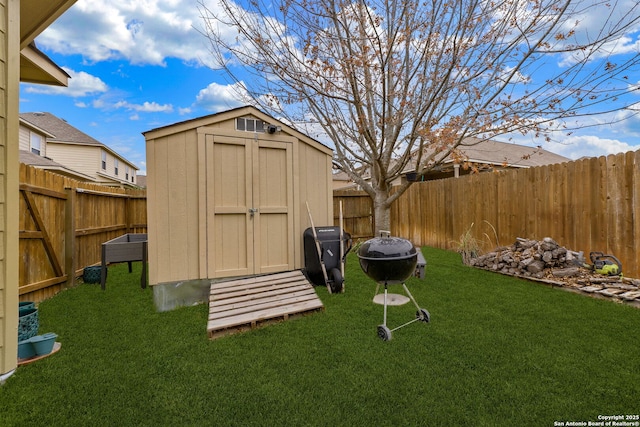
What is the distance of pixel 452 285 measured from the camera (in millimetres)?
4648

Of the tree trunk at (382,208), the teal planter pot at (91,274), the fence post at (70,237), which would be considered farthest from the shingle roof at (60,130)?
the tree trunk at (382,208)

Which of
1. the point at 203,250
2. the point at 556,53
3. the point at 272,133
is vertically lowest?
the point at 203,250

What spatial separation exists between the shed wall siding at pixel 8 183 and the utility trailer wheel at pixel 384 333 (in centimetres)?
292

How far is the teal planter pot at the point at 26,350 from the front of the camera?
97.3 inches

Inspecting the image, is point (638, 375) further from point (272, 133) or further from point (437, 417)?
point (272, 133)

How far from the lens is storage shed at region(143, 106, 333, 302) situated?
3814mm

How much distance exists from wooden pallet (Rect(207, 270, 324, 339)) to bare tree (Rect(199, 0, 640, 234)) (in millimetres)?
2965

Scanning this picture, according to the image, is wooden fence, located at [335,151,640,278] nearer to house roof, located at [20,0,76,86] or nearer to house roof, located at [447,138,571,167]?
house roof, located at [447,138,571,167]

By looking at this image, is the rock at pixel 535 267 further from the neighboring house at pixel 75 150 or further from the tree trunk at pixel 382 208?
the neighboring house at pixel 75 150

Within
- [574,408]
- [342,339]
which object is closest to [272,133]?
[342,339]

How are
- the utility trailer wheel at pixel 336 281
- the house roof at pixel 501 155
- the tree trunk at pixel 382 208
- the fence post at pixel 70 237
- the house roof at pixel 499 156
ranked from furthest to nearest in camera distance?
the house roof at pixel 501 155, the house roof at pixel 499 156, the tree trunk at pixel 382 208, the fence post at pixel 70 237, the utility trailer wheel at pixel 336 281

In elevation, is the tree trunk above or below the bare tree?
below

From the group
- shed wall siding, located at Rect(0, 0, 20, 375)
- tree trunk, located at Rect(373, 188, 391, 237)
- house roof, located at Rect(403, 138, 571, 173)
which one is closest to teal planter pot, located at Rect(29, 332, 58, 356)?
shed wall siding, located at Rect(0, 0, 20, 375)

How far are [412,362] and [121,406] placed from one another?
2.11 m
